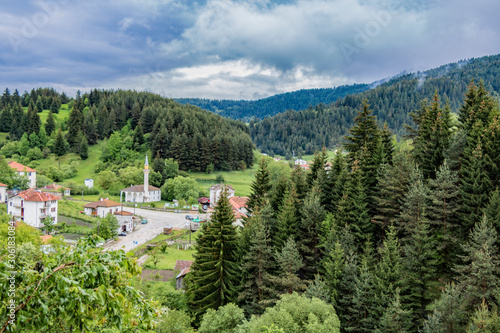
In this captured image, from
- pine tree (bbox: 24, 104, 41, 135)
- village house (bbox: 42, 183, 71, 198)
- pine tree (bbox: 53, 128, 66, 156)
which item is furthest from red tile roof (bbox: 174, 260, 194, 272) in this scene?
pine tree (bbox: 24, 104, 41, 135)

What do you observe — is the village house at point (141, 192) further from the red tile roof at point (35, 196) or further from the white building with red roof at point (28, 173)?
the red tile roof at point (35, 196)

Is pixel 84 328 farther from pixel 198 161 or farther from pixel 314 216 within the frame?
pixel 198 161

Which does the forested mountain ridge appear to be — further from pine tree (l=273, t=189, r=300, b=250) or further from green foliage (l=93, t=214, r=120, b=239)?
pine tree (l=273, t=189, r=300, b=250)

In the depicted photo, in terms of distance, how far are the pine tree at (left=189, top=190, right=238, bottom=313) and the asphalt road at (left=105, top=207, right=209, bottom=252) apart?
2479 cm

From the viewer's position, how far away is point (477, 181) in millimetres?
26875

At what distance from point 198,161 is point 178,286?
256 ft

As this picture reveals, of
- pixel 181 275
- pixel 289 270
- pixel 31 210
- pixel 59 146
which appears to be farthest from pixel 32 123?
pixel 289 270

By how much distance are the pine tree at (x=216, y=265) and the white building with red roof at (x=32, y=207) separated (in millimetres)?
42030

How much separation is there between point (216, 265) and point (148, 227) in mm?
42486

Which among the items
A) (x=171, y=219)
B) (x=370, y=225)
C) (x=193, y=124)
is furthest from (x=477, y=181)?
(x=193, y=124)

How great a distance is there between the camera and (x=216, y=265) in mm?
32375

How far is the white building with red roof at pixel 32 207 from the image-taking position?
6184 cm

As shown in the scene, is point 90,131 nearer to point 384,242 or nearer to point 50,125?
point 50,125

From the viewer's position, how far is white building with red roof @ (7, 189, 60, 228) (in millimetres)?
61844
